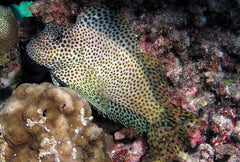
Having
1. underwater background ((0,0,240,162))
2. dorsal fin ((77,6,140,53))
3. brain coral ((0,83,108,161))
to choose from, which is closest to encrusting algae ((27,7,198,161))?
dorsal fin ((77,6,140,53))

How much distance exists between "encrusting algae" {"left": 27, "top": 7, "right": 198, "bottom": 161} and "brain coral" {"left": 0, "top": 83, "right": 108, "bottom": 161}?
77 centimetres

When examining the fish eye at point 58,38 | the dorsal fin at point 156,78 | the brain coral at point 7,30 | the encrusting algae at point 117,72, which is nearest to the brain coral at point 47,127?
the encrusting algae at point 117,72

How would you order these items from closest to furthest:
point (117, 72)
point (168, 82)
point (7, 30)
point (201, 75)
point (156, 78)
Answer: point (156, 78) → point (117, 72) → point (168, 82) → point (201, 75) → point (7, 30)

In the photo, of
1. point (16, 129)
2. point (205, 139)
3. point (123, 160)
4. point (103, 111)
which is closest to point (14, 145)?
point (16, 129)

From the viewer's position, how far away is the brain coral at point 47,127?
2.89 m

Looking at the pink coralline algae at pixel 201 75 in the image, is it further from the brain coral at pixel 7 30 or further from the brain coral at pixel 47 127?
the brain coral at pixel 7 30

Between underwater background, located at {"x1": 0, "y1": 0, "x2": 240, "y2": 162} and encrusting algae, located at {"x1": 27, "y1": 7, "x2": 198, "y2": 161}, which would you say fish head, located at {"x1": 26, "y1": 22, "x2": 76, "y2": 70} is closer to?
encrusting algae, located at {"x1": 27, "y1": 7, "x2": 198, "y2": 161}

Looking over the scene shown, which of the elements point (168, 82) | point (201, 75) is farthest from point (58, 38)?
point (201, 75)

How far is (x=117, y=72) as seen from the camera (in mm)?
3727

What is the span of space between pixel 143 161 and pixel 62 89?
210cm

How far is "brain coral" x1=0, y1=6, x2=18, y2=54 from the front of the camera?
14.1 ft

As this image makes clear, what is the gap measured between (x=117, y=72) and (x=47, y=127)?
60.2 inches

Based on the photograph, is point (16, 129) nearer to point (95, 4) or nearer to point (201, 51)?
point (95, 4)

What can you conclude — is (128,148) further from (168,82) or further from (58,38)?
(58,38)
